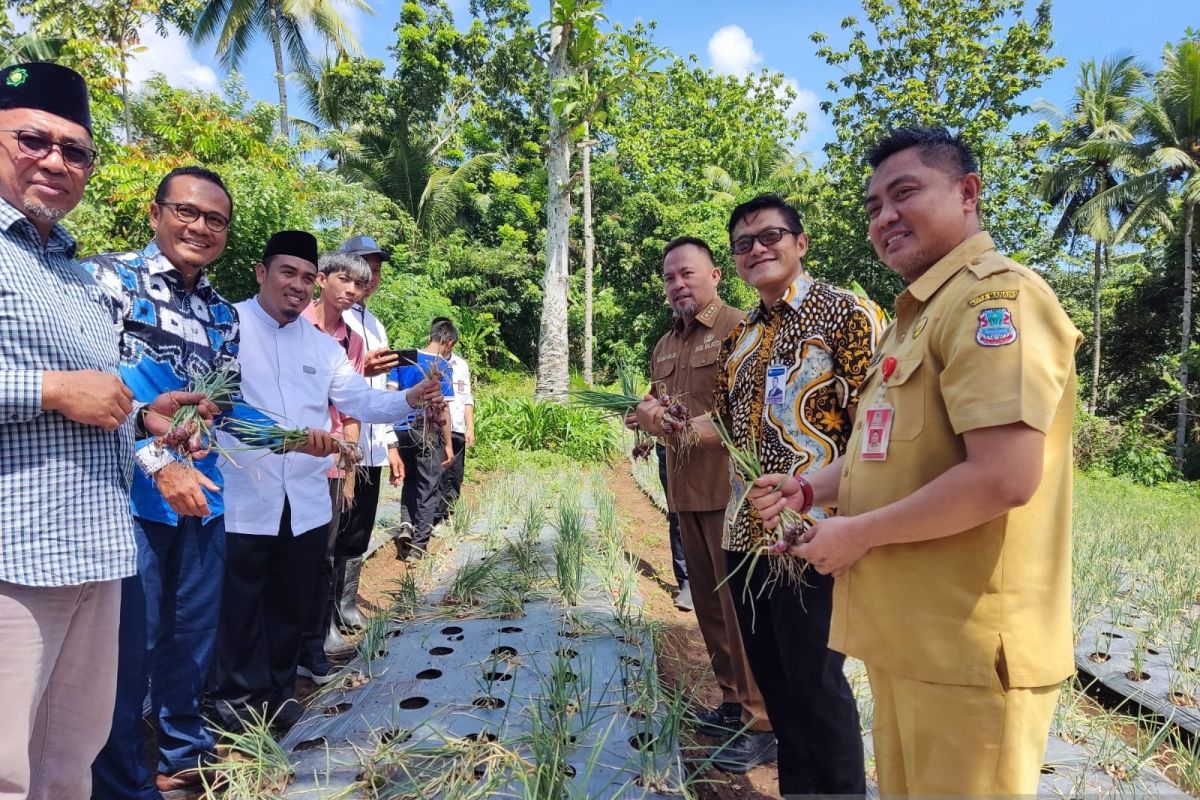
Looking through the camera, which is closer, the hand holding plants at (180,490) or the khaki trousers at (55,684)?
Result: the khaki trousers at (55,684)

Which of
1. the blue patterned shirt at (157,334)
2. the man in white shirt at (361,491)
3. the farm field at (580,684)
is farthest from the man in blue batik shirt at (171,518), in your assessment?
the man in white shirt at (361,491)

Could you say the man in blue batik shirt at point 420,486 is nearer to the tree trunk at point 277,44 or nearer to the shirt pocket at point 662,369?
the shirt pocket at point 662,369

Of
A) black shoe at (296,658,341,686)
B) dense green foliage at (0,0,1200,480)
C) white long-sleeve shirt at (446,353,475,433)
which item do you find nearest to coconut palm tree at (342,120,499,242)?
dense green foliage at (0,0,1200,480)

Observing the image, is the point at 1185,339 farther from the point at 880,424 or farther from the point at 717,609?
the point at 880,424

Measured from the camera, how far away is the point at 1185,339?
591 inches

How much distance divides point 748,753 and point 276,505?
6.58 ft

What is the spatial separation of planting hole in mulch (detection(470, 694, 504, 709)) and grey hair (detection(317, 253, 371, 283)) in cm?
199

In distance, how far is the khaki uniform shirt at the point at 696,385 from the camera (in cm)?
266

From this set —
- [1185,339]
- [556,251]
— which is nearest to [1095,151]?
[1185,339]

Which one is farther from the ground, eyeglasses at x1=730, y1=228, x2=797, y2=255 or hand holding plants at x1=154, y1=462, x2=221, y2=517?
eyeglasses at x1=730, y1=228, x2=797, y2=255

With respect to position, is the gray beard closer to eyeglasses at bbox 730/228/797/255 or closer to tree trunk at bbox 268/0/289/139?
eyeglasses at bbox 730/228/797/255

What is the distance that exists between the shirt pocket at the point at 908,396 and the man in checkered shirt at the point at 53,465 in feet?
5.56

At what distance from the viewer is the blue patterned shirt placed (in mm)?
2039

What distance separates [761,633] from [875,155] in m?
1.43
